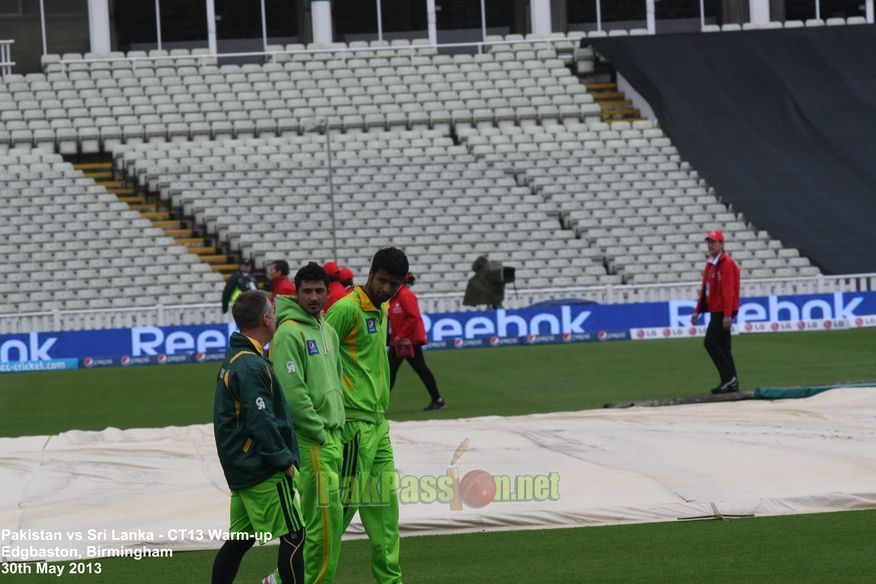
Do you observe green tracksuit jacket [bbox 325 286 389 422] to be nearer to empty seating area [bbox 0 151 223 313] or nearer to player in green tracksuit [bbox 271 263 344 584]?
player in green tracksuit [bbox 271 263 344 584]

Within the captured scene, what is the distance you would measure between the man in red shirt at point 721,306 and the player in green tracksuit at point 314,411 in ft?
33.1

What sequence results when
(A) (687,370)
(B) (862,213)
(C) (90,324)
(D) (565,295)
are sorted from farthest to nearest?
1. (B) (862,213)
2. (D) (565,295)
3. (C) (90,324)
4. (A) (687,370)

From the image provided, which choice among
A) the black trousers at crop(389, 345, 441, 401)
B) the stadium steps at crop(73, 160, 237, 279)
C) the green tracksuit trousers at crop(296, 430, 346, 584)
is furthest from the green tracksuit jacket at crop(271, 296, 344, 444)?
the stadium steps at crop(73, 160, 237, 279)

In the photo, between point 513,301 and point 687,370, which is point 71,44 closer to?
point 513,301

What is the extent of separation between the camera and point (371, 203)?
3675 cm

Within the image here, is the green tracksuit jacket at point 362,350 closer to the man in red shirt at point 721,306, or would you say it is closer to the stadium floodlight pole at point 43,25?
the man in red shirt at point 721,306

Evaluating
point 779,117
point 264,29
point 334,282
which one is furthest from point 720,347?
point 264,29

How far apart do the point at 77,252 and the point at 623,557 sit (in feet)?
91.2

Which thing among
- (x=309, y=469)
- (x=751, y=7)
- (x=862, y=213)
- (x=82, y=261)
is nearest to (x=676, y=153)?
(x=862, y=213)

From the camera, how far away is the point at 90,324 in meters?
28.0

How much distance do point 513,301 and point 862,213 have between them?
38.5 ft

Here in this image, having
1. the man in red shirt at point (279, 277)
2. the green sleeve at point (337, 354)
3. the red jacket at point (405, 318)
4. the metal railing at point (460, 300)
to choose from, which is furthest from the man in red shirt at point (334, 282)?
the metal railing at point (460, 300)

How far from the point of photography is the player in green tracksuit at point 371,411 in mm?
7613

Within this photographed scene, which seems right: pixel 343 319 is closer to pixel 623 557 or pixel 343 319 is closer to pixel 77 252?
pixel 623 557
